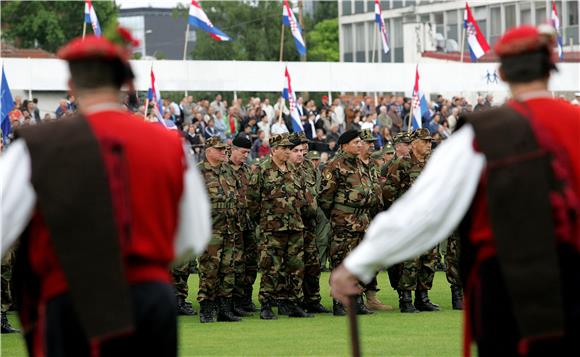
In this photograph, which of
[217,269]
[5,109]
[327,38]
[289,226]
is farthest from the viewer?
[327,38]

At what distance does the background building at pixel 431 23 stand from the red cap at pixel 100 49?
46.7 metres

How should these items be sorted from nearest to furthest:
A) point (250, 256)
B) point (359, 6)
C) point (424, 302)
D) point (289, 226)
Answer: point (289, 226)
point (424, 302)
point (250, 256)
point (359, 6)

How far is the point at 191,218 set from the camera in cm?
597

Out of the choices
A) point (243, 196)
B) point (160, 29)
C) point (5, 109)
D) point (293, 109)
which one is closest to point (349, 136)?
point (243, 196)

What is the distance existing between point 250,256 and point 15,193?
11.7m

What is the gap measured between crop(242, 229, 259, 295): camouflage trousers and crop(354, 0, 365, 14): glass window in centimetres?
7020

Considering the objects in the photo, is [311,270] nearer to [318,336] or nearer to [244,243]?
[244,243]

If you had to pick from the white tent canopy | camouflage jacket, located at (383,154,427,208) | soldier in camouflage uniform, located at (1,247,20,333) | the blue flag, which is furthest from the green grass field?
the white tent canopy

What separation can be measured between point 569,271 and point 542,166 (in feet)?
1.49

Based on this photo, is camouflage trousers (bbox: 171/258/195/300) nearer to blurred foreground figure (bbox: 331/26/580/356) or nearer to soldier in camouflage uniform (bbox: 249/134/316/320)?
soldier in camouflage uniform (bbox: 249/134/316/320)

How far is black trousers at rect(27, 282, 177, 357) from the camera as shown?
5633 millimetres

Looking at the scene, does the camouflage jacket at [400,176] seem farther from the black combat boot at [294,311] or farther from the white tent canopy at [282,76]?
the white tent canopy at [282,76]

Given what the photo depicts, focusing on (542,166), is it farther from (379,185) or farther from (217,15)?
(217,15)

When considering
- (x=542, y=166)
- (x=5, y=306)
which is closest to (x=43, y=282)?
(x=542, y=166)
